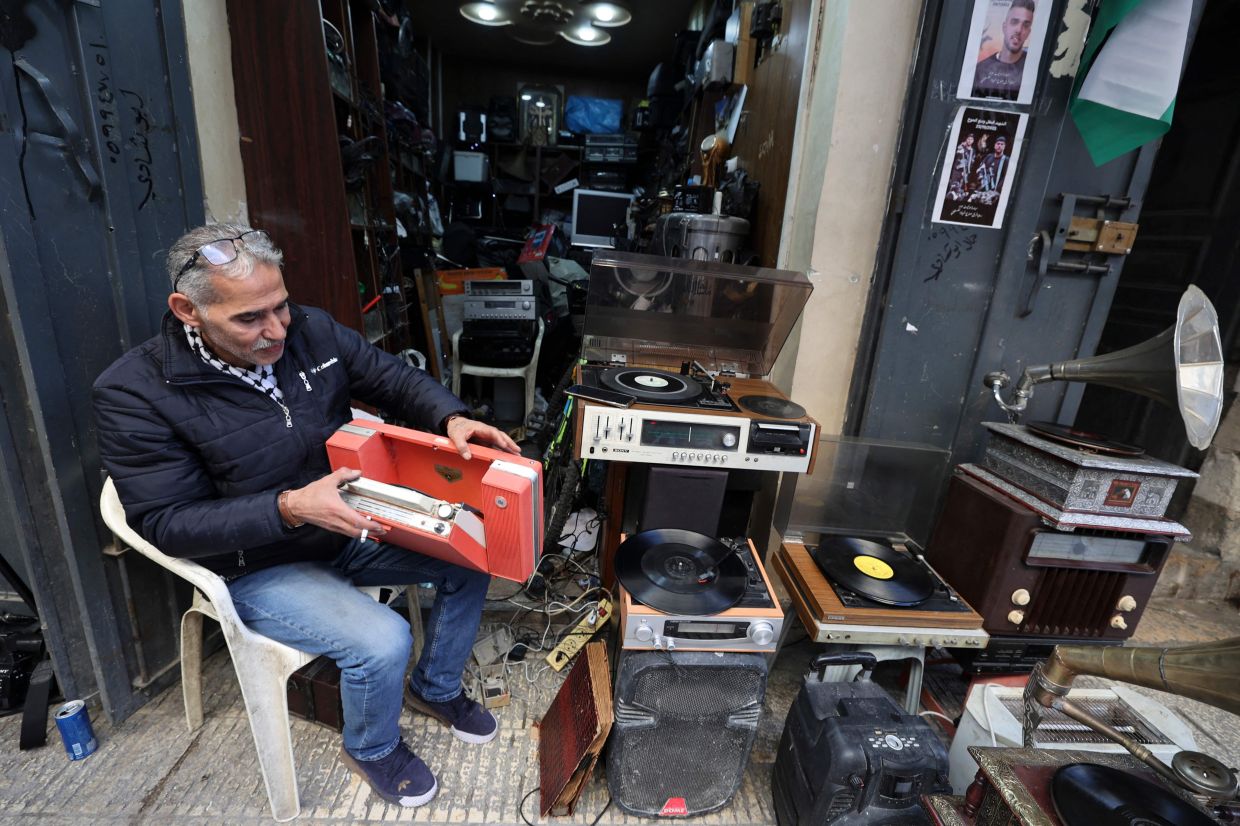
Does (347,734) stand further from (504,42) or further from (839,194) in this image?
(504,42)

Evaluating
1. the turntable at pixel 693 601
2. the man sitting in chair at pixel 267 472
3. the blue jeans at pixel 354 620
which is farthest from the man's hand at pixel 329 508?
the turntable at pixel 693 601

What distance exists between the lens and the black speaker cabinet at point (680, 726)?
4.37 feet

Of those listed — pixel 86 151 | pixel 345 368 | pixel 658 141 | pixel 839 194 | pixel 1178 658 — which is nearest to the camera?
pixel 1178 658

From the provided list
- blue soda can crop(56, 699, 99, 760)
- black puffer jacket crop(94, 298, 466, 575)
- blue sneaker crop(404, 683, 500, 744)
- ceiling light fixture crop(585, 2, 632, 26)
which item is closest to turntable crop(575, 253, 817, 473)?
black puffer jacket crop(94, 298, 466, 575)

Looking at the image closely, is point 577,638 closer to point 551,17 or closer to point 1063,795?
point 1063,795

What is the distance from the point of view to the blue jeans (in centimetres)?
132

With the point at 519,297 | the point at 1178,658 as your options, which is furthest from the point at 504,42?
the point at 1178,658

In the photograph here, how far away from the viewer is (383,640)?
1342mm

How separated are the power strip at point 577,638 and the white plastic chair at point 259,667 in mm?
825

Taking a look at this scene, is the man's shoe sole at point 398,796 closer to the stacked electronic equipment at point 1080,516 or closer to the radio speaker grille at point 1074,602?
the stacked electronic equipment at point 1080,516

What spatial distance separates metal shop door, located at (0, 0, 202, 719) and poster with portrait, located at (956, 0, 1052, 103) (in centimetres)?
244

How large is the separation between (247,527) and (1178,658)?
1798 millimetres

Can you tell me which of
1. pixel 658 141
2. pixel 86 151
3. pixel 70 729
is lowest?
pixel 70 729

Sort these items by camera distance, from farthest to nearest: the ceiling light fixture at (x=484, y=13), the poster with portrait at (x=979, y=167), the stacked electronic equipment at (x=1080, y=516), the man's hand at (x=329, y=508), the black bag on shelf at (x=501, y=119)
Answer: the black bag on shelf at (x=501, y=119)
the ceiling light fixture at (x=484, y=13)
the poster with portrait at (x=979, y=167)
the stacked electronic equipment at (x=1080, y=516)
the man's hand at (x=329, y=508)
